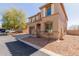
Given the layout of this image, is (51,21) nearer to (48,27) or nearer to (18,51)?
(48,27)

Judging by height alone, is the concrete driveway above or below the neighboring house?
below

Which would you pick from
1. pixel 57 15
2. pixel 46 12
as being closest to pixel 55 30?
pixel 57 15

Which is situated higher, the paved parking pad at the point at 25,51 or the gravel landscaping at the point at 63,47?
the gravel landscaping at the point at 63,47

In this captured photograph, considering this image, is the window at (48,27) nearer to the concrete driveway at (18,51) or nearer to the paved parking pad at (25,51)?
the concrete driveway at (18,51)

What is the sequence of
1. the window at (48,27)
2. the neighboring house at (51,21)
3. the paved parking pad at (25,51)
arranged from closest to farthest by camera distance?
the paved parking pad at (25,51) → the neighboring house at (51,21) → the window at (48,27)

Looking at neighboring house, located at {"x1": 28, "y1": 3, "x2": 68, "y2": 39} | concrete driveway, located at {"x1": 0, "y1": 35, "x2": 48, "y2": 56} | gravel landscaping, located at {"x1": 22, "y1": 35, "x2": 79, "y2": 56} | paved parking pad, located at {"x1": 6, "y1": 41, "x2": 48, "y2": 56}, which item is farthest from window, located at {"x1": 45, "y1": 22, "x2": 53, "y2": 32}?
paved parking pad, located at {"x1": 6, "y1": 41, "x2": 48, "y2": 56}

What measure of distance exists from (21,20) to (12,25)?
185cm

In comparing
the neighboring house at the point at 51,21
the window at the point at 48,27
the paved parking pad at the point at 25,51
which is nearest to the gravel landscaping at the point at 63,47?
the paved parking pad at the point at 25,51

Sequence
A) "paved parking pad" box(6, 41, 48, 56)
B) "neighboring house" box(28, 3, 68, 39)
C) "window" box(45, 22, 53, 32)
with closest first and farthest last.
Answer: "paved parking pad" box(6, 41, 48, 56) < "neighboring house" box(28, 3, 68, 39) < "window" box(45, 22, 53, 32)

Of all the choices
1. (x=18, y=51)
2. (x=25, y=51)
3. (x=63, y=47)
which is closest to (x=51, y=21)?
(x=63, y=47)

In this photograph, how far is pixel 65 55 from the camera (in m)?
6.39

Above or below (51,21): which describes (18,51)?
below

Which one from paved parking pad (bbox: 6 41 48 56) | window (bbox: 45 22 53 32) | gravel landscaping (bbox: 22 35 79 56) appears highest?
window (bbox: 45 22 53 32)

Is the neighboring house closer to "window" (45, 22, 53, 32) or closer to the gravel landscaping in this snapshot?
"window" (45, 22, 53, 32)
